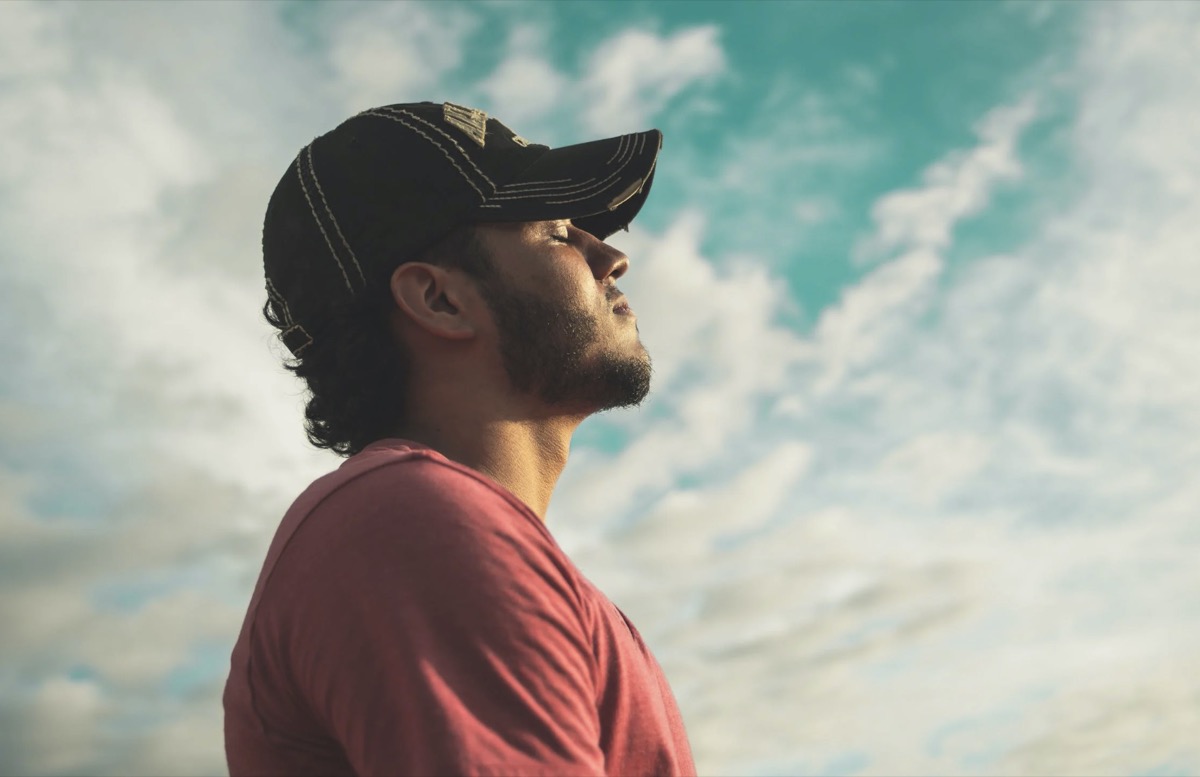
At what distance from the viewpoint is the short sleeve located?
85.0 inches

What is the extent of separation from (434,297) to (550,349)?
481 millimetres

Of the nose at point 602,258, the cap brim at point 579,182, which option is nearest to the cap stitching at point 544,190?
the cap brim at point 579,182

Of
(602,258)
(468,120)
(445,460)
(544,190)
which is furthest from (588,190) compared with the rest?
(445,460)

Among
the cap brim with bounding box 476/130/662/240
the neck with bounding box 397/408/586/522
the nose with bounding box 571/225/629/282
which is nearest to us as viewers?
the neck with bounding box 397/408/586/522

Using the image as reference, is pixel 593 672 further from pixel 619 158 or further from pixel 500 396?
pixel 619 158

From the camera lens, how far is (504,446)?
148 inches

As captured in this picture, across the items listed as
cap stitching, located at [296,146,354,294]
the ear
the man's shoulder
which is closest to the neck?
the ear

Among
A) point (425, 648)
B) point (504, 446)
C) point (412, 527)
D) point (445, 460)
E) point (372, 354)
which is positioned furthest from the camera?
point (372, 354)

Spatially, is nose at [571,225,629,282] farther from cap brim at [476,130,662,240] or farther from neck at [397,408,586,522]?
neck at [397,408,586,522]

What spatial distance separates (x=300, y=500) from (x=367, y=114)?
1.86 metres

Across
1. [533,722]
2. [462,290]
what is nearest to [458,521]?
[533,722]

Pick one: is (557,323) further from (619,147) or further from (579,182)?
(619,147)

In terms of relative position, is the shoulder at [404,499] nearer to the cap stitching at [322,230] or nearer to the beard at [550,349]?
the beard at [550,349]

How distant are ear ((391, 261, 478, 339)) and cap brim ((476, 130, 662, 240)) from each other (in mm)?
266
